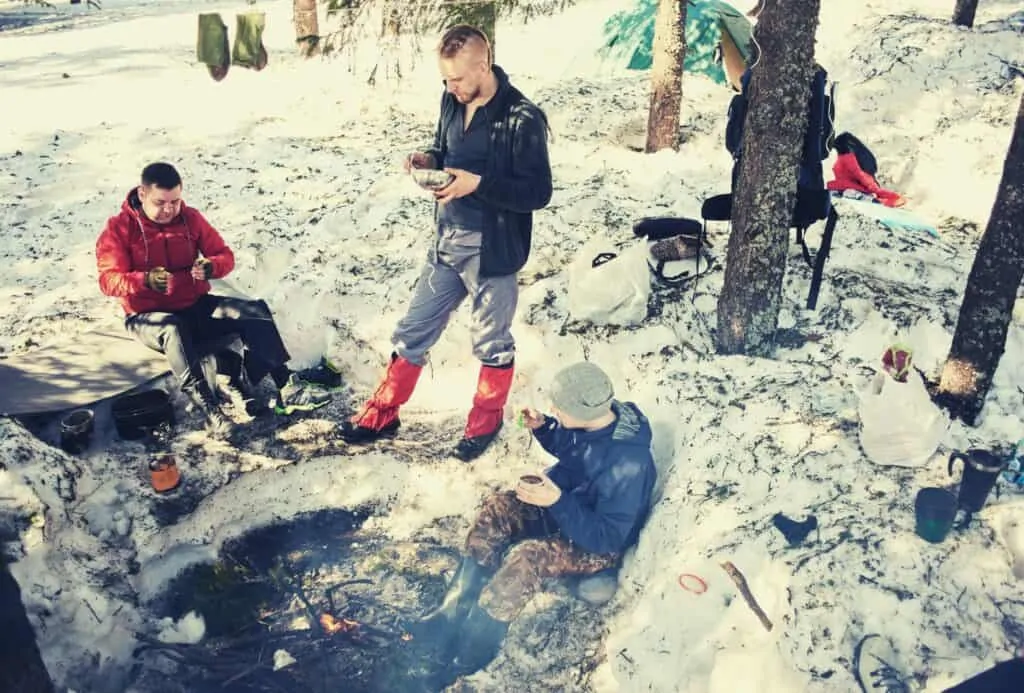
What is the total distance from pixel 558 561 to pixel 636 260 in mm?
2469

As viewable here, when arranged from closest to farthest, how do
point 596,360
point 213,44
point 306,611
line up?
1. point 306,611
2. point 596,360
3. point 213,44

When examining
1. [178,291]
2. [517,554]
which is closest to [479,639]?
[517,554]

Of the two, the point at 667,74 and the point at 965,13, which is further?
the point at 965,13

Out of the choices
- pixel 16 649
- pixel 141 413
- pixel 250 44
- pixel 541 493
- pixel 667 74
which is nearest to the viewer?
pixel 16 649

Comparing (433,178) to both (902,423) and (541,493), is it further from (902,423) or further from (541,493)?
(902,423)

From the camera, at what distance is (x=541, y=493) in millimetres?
4137

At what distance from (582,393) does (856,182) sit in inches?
168

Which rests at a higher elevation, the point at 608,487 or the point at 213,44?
the point at 213,44

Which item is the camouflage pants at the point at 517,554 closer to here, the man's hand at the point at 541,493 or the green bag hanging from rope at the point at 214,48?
the man's hand at the point at 541,493

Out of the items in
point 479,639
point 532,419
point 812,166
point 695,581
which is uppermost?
point 812,166

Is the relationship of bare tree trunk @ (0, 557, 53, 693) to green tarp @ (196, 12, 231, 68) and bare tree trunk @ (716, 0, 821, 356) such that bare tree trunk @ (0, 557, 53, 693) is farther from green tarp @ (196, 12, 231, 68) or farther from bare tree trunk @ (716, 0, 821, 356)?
green tarp @ (196, 12, 231, 68)

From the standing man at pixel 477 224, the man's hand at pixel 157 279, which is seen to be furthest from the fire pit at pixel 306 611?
the man's hand at pixel 157 279

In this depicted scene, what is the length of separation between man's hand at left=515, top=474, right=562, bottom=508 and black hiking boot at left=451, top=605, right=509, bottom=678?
27.6 inches

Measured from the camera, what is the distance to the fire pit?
415 cm
